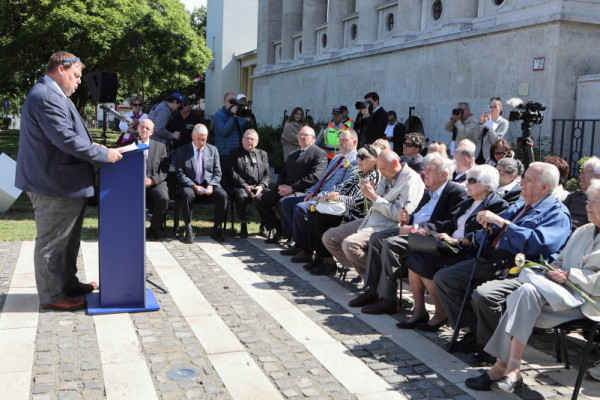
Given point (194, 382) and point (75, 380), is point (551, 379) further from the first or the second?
point (75, 380)

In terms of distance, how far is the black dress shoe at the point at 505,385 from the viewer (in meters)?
4.20

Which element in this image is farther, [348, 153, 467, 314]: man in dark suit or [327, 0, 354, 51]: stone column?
[327, 0, 354, 51]: stone column

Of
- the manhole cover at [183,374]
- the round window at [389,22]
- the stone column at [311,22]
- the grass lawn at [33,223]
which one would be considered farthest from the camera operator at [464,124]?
the stone column at [311,22]

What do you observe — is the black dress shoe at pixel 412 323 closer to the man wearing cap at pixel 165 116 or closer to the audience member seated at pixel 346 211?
the audience member seated at pixel 346 211

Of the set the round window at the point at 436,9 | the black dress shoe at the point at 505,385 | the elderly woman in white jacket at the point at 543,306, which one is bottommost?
the black dress shoe at the point at 505,385

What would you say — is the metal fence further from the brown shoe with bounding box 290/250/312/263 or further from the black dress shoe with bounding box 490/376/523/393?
the black dress shoe with bounding box 490/376/523/393

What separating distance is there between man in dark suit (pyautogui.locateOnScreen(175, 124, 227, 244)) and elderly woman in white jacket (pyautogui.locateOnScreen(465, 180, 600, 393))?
575cm

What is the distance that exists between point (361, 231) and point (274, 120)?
1878cm

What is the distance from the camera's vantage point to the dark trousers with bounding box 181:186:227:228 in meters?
9.41

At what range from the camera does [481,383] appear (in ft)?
14.4

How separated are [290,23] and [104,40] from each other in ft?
24.4

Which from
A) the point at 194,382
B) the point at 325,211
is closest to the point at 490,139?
the point at 325,211

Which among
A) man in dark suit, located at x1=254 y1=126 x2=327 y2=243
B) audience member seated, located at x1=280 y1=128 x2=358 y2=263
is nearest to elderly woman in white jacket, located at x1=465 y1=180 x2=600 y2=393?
audience member seated, located at x1=280 y1=128 x2=358 y2=263

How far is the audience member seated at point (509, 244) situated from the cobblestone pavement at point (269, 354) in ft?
1.21
